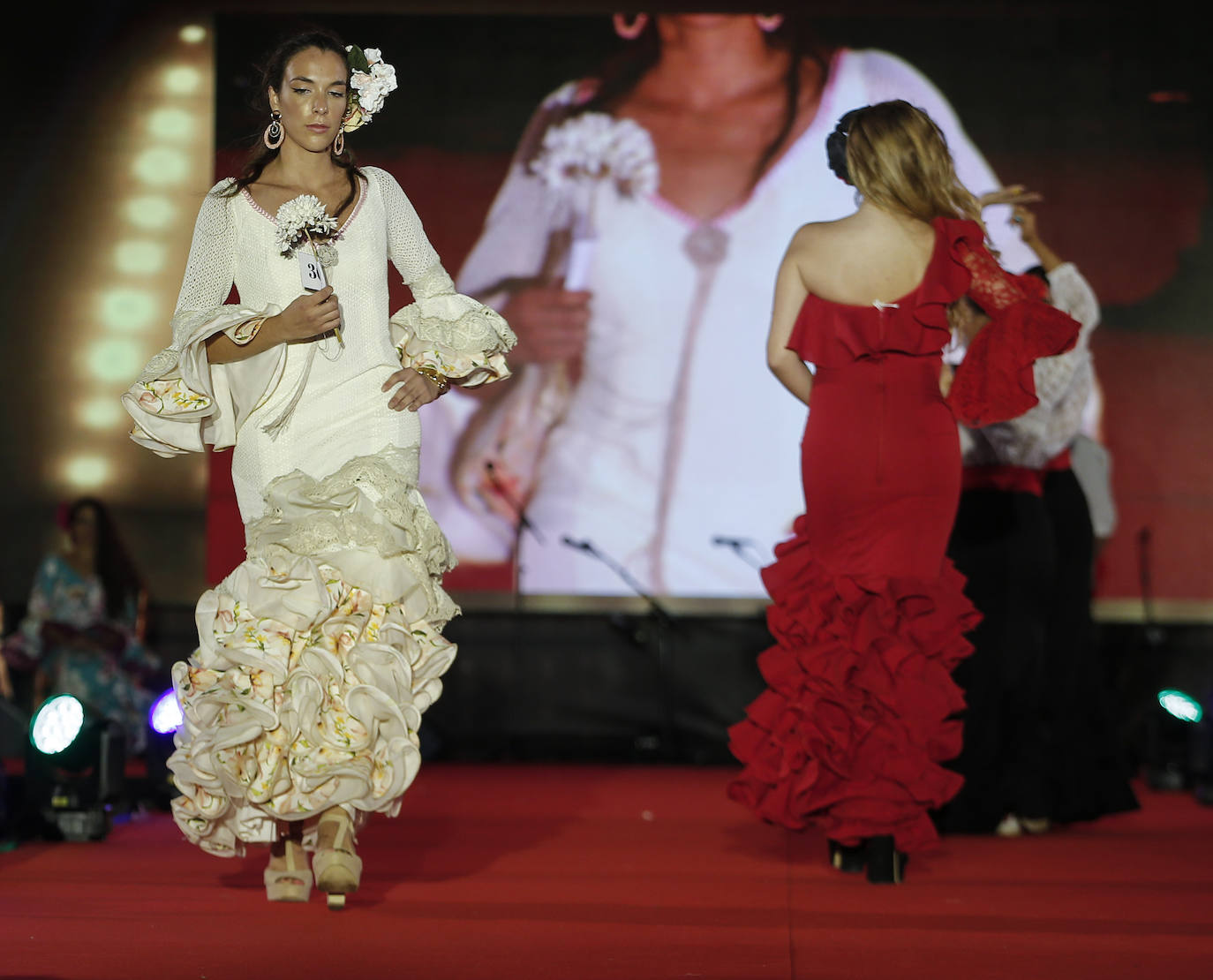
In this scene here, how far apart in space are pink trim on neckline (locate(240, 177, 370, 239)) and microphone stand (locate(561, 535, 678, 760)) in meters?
4.10

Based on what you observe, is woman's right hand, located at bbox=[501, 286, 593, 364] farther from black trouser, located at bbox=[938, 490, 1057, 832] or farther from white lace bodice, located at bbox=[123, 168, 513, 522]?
white lace bodice, located at bbox=[123, 168, 513, 522]

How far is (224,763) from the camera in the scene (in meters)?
3.35

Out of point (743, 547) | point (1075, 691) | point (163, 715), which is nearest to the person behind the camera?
point (1075, 691)

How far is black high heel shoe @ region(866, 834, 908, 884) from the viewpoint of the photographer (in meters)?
3.84

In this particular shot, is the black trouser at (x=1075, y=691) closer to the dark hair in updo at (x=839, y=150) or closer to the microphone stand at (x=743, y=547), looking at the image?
the dark hair in updo at (x=839, y=150)

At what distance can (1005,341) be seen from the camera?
13.2 ft

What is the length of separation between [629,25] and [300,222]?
15.6 feet

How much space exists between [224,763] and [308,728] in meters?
0.19

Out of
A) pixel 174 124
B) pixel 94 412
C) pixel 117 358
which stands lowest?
pixel 94 412

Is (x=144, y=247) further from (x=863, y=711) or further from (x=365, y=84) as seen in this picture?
(x=863, y=711)

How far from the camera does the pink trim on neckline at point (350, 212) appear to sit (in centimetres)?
355

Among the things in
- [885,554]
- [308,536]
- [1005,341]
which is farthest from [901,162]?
[308,536]

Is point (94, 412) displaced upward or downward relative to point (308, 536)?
upward

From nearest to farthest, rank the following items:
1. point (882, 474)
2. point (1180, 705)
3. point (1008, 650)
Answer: point (882, 474) → point (1008, 650) → point (1180, 705)
